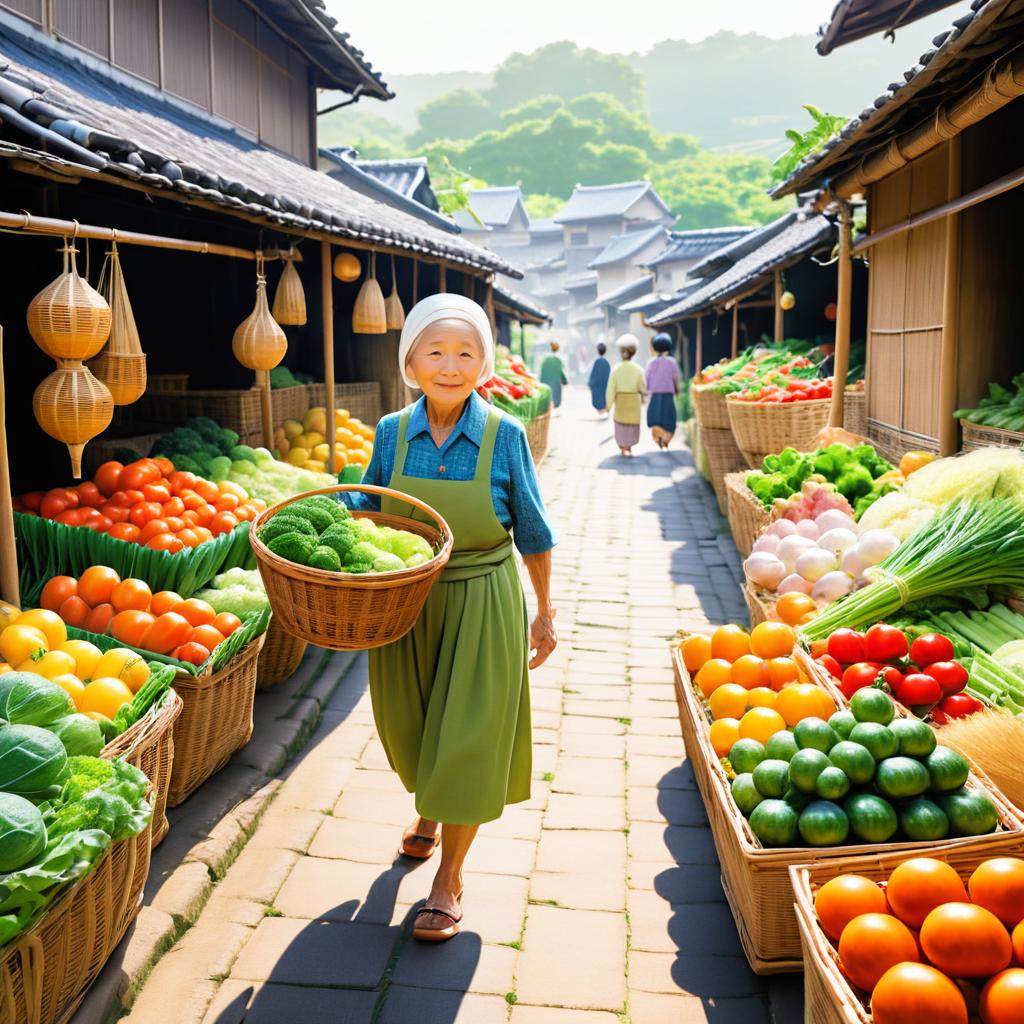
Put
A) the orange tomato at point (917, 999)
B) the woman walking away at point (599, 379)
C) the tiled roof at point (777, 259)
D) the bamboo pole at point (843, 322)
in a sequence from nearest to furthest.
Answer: the orange tomato at point (917, 999) → the bamboo pole at point (843, 322) → the tiled roof at point (777, 259) → the woman walking away at point (599, 379)

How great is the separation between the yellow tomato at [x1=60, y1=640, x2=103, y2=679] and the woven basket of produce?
0.96 metres

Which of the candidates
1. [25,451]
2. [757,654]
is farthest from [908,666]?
[25,451]

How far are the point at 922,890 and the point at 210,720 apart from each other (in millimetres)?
2890

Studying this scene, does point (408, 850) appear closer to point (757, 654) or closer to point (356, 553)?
point (356, 553)

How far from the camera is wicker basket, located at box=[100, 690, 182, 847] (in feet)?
10.7

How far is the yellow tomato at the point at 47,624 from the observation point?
3.83m

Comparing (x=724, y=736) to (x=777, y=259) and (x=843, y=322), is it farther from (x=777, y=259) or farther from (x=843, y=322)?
(x=777, y=259)

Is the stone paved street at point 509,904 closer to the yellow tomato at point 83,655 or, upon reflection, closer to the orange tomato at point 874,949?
the orange tomato at point 874,949

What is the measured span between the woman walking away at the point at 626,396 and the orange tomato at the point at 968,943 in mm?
15942

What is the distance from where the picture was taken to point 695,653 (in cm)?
478

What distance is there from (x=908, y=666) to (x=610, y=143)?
79030 mm

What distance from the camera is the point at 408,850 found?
13.4 ft

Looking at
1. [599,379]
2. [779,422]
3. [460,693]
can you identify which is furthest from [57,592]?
[599,379]

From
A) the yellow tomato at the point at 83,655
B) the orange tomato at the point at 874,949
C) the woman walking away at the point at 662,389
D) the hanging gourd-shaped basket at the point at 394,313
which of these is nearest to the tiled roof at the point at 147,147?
the hanging gourd-shaped basket at the point at 394,313
